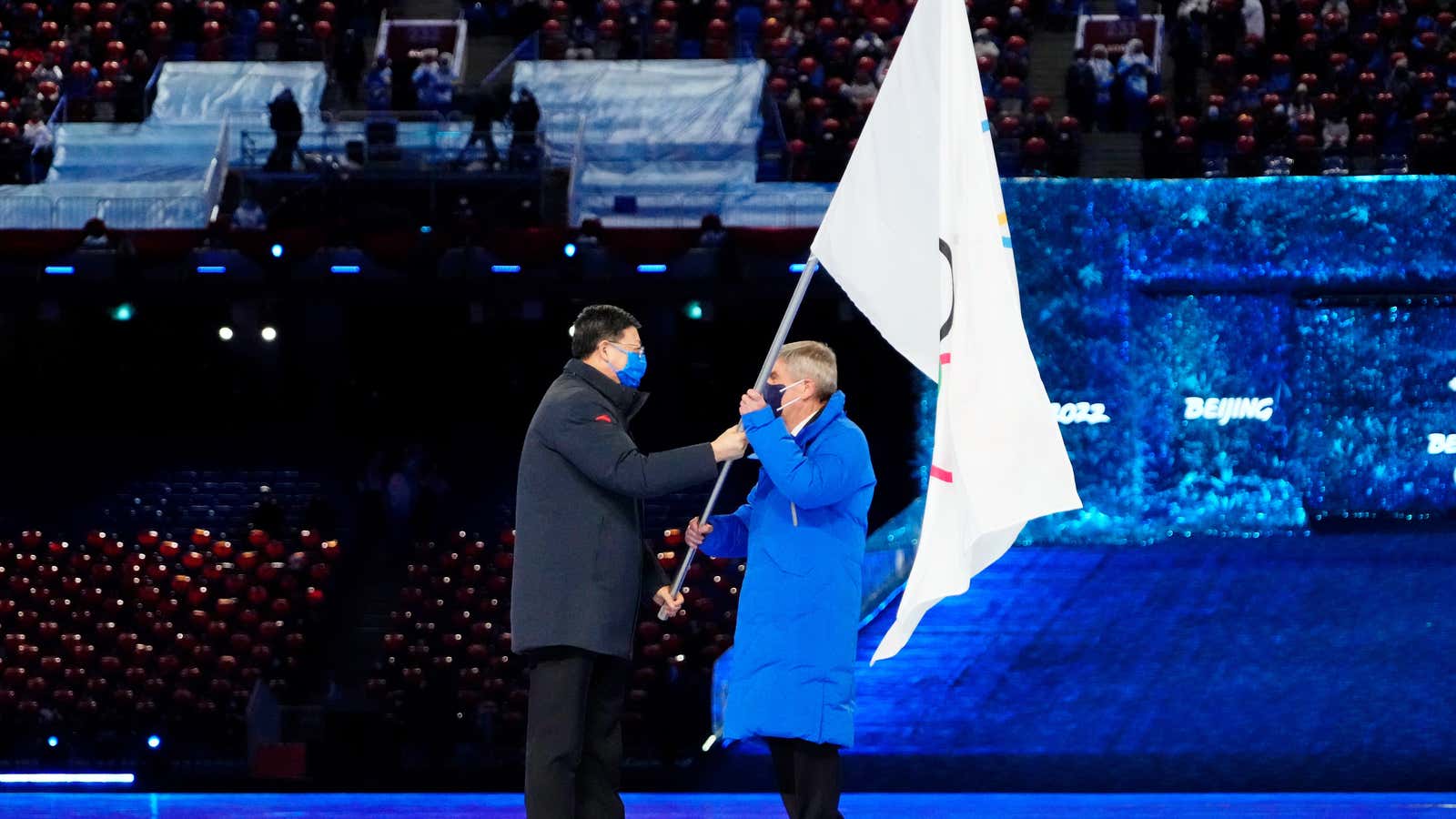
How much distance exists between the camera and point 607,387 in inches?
203

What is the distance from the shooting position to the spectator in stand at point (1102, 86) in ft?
50.9

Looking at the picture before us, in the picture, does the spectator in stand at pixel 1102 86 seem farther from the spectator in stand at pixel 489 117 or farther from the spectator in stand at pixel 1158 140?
the spectator in stand at pixel 489 117

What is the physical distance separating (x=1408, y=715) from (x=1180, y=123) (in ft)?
19.7

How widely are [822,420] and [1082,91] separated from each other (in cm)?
1162

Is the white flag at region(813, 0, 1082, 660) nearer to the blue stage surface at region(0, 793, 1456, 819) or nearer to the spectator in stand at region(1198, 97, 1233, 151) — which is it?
the blue stage surface at region(0, 793, 1456, 819)

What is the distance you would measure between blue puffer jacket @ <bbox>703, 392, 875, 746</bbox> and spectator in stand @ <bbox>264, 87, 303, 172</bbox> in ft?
35.8

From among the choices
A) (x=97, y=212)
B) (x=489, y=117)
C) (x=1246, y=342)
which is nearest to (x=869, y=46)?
(x=489, y=117)

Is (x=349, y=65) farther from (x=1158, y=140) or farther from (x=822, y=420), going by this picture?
(x=822, y=420)

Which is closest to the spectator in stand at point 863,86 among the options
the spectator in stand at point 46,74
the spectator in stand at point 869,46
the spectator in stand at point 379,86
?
the spectator in stand at point 869,46

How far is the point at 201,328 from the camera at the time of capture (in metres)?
16.0

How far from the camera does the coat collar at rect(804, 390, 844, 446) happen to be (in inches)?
190

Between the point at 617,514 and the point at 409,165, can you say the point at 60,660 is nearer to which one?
the point at 409,165

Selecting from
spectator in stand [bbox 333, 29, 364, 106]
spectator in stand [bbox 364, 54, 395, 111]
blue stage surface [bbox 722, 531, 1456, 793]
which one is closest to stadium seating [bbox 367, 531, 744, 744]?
blue stage surface [bbox 722, 531, 1456, 793]

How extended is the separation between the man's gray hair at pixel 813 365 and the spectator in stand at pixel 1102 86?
1111 centimetres
